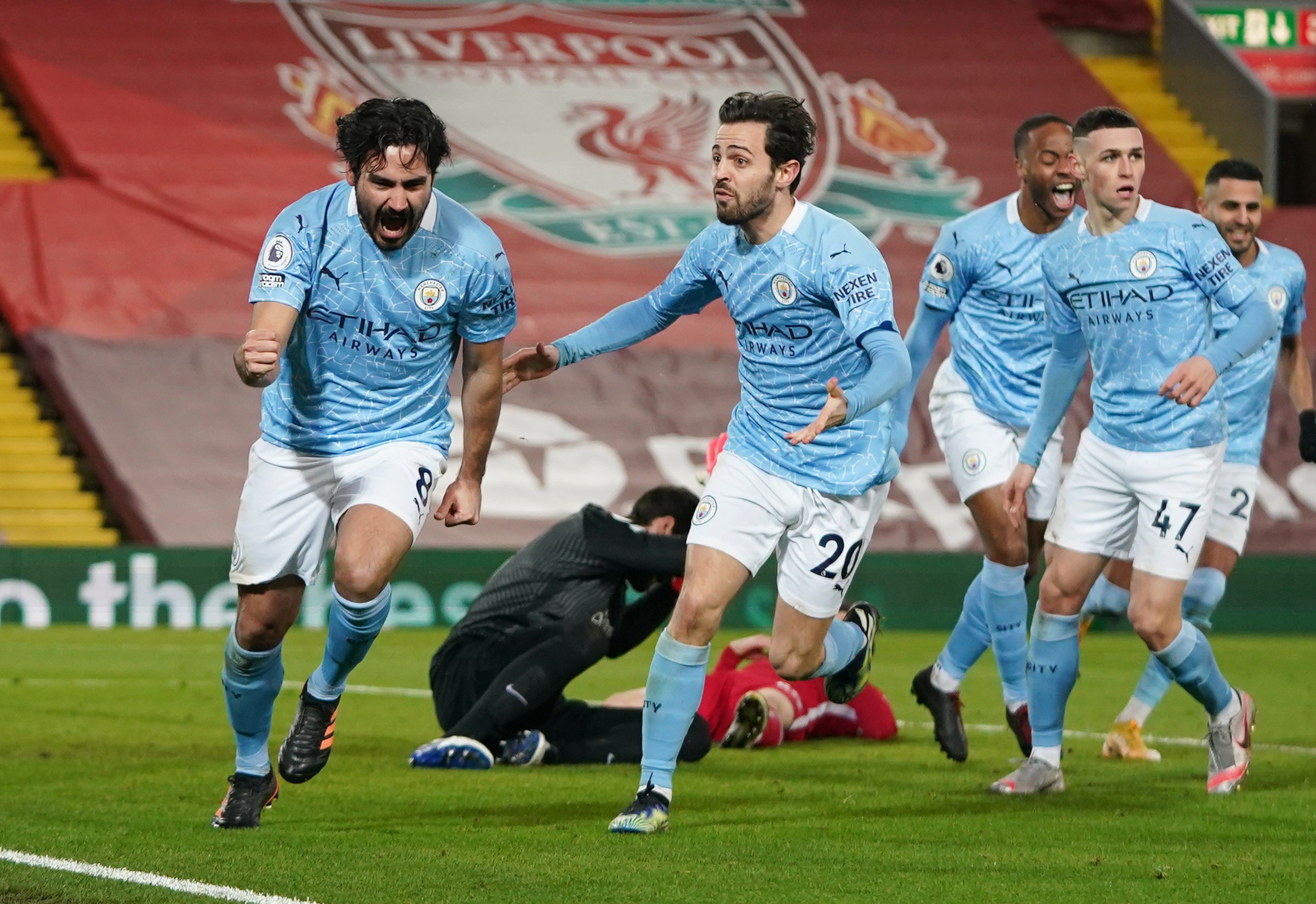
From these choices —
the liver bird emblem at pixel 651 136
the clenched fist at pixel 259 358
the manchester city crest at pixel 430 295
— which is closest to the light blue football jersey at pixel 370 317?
the manchester city crest at pixel 430 295

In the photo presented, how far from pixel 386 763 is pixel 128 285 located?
11292 mm

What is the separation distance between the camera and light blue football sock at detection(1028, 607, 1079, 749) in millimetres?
6492

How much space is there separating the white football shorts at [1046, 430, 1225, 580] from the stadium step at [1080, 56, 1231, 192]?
51.9 feet

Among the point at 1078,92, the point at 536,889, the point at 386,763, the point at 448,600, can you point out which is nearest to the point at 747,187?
the point at 536,889

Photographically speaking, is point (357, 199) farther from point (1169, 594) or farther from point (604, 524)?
point (1169, 594)

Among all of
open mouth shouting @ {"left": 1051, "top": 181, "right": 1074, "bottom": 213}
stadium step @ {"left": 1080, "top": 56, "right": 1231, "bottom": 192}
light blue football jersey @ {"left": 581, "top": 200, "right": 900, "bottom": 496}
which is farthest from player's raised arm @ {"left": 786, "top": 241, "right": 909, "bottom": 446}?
stadium step @ {"left": 1080, "top": 56, "right": 1231, "bottom": 192}

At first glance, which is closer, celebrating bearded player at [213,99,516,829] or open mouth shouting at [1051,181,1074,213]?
celebrating bearded player at [213,99,516,829]

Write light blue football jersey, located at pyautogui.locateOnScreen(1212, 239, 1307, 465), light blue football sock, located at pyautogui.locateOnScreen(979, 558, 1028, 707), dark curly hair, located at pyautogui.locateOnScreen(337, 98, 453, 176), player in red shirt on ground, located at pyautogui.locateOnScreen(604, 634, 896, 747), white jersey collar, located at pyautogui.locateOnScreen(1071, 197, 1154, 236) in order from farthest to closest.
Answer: light blue football jersey, located at pyautogui.locateOnScreen(1212, 239, 1307, 465)
player in red shirt on ground, located at pyautogui.locateOnScreen(604, 634, 896, 747)
light blue football sock, located at pyautogui.locateOnScreen(979, 558, 1028, 707)
white jersey collar, located at pyautogui.locateOnScreen(1071, 197, 1154, 236)
dark curly hair, located at pyautogui.locateOnScreen(337, 98, 453, 176)

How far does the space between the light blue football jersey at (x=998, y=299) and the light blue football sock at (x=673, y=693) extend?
232 centimetres

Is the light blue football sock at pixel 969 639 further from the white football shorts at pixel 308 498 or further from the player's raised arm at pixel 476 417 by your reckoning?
the white football shorts at pixel 308 498

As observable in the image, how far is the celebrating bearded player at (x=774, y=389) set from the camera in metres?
5.68

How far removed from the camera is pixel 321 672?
5.79 meters

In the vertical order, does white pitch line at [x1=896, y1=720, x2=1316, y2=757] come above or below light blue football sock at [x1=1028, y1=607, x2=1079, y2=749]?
below

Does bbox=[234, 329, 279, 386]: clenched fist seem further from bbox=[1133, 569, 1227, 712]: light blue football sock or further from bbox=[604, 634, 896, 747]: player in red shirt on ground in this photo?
bbox=[1133, 569, 1227, 712]: light blue football sock
